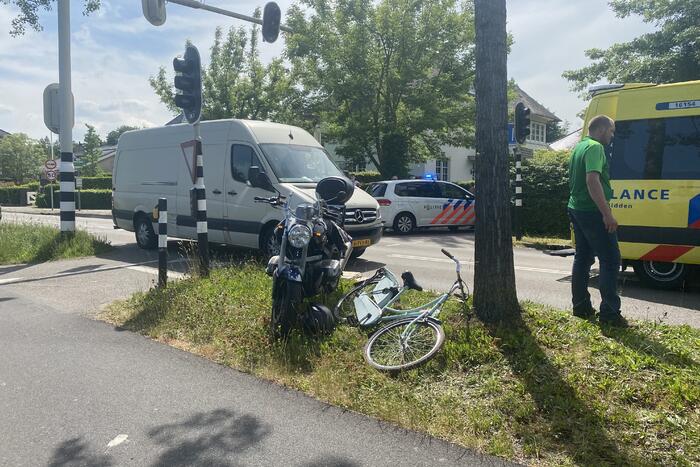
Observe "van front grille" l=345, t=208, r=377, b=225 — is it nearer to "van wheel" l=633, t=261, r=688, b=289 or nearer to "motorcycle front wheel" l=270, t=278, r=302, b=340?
"van wheel" l=633, t=261, r=688, b=289

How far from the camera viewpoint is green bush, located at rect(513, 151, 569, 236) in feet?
51.2

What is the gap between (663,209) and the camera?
24.6ft

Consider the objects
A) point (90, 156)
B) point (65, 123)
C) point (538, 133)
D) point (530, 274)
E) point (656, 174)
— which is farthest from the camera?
point (90, 156)

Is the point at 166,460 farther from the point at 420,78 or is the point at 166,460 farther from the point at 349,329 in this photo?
the point at 420,78

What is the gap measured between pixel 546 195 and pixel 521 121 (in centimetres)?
340

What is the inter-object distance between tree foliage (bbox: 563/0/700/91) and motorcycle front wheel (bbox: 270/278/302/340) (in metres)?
19.2

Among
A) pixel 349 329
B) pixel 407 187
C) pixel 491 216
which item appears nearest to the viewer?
pixel 491 216

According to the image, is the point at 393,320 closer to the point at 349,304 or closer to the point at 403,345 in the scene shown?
the point at 403,345

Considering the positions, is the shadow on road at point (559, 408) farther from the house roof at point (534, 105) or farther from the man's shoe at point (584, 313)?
the house roof at point (534, 105)

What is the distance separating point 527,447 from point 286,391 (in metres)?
1.76

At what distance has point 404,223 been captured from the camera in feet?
54.2

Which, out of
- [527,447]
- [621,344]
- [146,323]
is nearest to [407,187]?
[146,323]

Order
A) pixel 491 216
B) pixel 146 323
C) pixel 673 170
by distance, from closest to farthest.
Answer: pixel 491 216, pixel 146 323, pixel 673 170

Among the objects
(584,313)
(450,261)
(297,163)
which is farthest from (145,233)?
(584,313)
